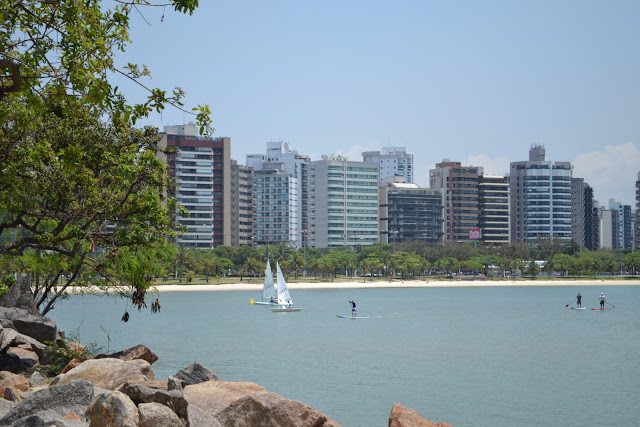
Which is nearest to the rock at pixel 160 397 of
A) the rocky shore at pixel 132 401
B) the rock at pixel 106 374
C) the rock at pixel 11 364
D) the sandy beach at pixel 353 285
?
the rocky shore at pixel 132 401

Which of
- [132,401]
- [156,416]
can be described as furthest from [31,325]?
[156,416]

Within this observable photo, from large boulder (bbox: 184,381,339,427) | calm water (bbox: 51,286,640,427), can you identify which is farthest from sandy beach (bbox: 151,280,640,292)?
large boulder (bbox: 184,381,339,427)

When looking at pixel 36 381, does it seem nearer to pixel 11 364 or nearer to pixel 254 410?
pixel 11 364

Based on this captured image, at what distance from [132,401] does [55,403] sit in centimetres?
216

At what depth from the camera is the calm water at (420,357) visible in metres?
37.5

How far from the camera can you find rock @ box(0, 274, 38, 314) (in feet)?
113

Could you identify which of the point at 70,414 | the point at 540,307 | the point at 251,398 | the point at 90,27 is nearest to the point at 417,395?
the point at 251,398

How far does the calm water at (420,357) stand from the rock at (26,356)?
12596 mm

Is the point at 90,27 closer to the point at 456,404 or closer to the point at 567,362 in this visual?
the point at 456,404

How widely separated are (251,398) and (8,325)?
15.6 metres

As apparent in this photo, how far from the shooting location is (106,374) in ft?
73.8

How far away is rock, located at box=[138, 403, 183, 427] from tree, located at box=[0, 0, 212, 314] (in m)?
5.17

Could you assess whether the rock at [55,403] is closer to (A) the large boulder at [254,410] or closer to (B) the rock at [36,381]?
(A) the large boulder at [254,410]

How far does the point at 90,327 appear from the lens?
3159 inches
